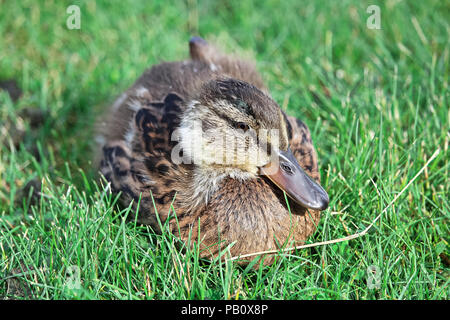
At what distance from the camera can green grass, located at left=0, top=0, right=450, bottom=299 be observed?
256 centimetres

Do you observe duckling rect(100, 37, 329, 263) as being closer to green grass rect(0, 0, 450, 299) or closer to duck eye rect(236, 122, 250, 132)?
duck eye rect(236, 122, 250, 132)

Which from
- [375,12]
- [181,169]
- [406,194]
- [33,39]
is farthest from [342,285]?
[33,39]

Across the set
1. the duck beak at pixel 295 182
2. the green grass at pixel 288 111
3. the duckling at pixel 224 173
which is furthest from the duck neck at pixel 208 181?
the green grass at pixel 288 111

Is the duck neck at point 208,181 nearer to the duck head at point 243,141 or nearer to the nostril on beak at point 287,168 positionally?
the duck head at point 243,141

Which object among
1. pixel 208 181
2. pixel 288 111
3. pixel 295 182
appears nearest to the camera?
pixel 295 182

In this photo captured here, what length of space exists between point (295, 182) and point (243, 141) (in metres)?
0.35

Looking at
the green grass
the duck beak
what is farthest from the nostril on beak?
the green grass

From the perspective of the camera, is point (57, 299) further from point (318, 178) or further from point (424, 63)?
point (424, 63)

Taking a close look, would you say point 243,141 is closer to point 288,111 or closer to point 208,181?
point 208,181

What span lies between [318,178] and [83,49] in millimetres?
2889

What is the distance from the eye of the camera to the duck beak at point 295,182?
2605mm

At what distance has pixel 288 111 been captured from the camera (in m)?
4.01

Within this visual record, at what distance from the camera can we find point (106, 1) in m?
5.20

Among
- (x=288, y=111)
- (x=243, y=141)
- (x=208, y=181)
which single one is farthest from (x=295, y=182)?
(x=288, y=111)
